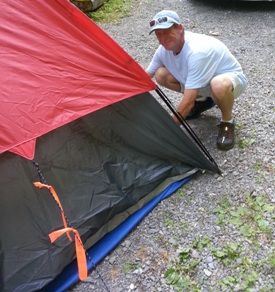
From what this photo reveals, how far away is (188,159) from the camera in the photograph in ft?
8.78

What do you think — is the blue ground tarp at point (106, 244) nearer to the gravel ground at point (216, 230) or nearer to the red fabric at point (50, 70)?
the gravel ground at point (216, 230)

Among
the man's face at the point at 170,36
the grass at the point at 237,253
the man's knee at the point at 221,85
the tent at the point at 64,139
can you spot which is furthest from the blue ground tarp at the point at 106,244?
the man's face at the point at 170,36

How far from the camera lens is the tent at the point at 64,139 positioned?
6.31 feet

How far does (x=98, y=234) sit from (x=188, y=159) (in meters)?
0.84

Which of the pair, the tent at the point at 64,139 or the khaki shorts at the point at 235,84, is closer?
the tent at the point at 64,139

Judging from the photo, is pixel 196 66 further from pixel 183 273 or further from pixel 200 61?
pixel 183 273

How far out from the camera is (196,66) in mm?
2570

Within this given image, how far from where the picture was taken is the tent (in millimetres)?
1922

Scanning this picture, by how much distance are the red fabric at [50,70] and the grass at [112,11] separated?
4277 mm

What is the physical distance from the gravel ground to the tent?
0.18 m

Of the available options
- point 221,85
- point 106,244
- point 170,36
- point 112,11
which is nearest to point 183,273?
point 106,244

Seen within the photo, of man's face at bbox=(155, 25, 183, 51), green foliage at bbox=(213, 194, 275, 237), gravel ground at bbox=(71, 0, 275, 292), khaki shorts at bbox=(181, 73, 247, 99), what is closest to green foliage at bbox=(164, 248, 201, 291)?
gravel ground at bbox=(71, 0, 275, 292)

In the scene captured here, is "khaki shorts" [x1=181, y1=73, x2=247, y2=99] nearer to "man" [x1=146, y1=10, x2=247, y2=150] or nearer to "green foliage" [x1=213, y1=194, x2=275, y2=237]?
"man" [x1=146, y1=10, x2=247, y2=150]

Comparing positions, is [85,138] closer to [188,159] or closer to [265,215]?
[188,159]
